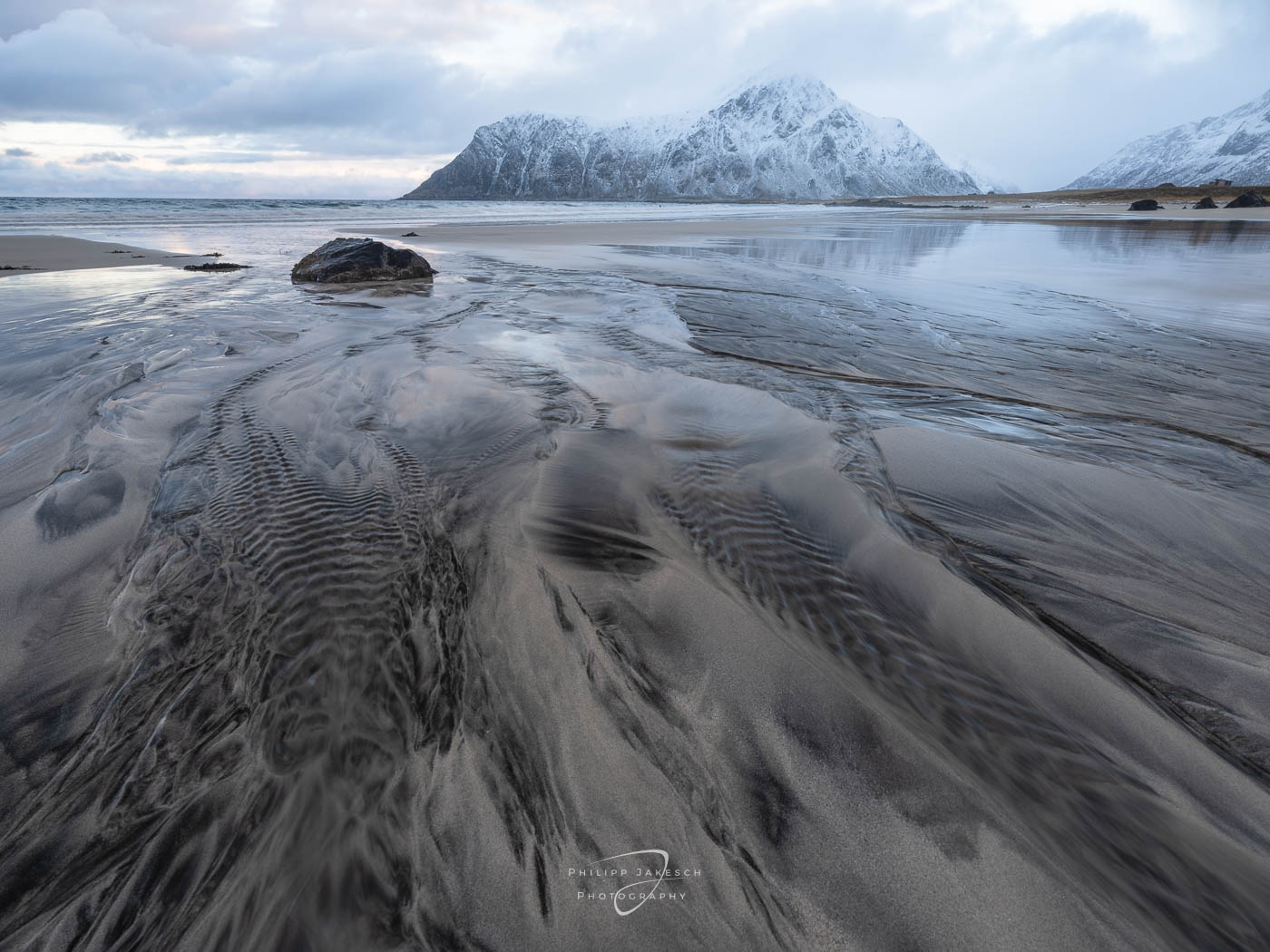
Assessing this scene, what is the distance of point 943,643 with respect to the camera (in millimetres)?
1854

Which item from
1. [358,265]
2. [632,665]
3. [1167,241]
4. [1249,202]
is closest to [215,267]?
[358,265]

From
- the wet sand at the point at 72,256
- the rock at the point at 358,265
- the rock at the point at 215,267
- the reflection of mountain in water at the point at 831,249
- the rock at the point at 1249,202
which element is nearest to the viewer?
the rock at the point at 358,265

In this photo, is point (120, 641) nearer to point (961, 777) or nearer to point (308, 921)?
point (308, 921)

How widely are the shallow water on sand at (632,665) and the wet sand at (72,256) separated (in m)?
9.97

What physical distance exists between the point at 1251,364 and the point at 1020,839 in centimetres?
589

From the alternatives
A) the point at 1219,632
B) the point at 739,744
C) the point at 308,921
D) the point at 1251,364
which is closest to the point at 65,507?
the point at 308,921

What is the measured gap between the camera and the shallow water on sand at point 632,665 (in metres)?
1.18

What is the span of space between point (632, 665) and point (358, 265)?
10483 mm

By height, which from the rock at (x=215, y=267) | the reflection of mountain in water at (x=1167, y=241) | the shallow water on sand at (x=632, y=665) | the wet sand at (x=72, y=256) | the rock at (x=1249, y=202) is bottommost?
the shallow water on sand at (x=632, y=665)

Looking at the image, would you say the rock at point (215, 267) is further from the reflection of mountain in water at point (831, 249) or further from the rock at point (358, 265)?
the reflection of mountain in water at point (831, 249)

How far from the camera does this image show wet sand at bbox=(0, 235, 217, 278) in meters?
10.8

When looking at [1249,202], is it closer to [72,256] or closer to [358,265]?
[358,265]

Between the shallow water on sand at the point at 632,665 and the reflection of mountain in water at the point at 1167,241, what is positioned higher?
the reflection of mountain in water at the point at 1167,241

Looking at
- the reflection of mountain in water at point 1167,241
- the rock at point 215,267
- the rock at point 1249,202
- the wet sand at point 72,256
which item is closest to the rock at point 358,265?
the rock at point 215,267
